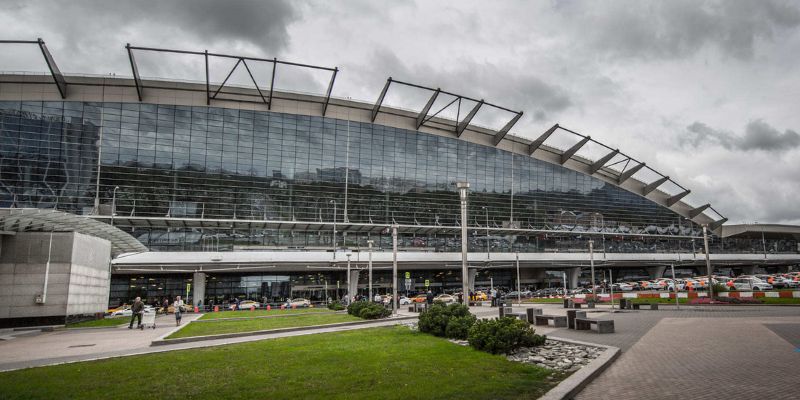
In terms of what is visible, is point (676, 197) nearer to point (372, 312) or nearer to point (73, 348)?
point (372, 312)

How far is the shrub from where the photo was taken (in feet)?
54.1

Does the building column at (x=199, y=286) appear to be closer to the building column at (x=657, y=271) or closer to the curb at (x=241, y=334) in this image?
the curb at (x=241, y=334)

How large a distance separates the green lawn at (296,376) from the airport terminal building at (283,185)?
30415 millimetres

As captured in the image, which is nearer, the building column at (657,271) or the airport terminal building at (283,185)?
the airport terminal building at (283,185)

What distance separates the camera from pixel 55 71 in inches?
2213

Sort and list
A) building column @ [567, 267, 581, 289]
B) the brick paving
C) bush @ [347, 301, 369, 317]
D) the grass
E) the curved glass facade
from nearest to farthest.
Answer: the brick paving → the grass → bush @ [347, 301, 369, 317] → the curved glass facade → building column @ [567, 267, 581, 289]

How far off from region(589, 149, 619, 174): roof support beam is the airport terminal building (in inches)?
22.2

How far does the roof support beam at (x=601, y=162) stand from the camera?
279 feet

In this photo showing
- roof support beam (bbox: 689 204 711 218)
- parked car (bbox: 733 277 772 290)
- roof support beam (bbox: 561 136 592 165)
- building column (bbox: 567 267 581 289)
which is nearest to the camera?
parked car (bbox: 733 277 772 290)

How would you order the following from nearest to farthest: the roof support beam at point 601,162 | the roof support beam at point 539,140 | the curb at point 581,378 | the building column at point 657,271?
the curb at point 581,378, the roof support beam at point 539,140, the roof support beam at point 601,162, the building column at point 657,271

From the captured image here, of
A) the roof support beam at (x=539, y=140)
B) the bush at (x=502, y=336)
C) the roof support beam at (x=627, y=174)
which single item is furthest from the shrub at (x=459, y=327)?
the roof support beam at (x=627, y=174)

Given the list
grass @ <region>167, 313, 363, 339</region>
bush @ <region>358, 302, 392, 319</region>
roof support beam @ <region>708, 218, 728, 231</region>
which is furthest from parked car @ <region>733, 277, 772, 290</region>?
roof support beam @ <region>708, 218, 728, 231</region>

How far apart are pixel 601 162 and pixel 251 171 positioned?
59715 millimetres

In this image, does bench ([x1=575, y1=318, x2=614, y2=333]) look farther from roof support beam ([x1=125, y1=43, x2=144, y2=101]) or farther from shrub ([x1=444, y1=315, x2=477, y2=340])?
roof support beam ([x1=125, y1=43, x2=144, y2=101])
